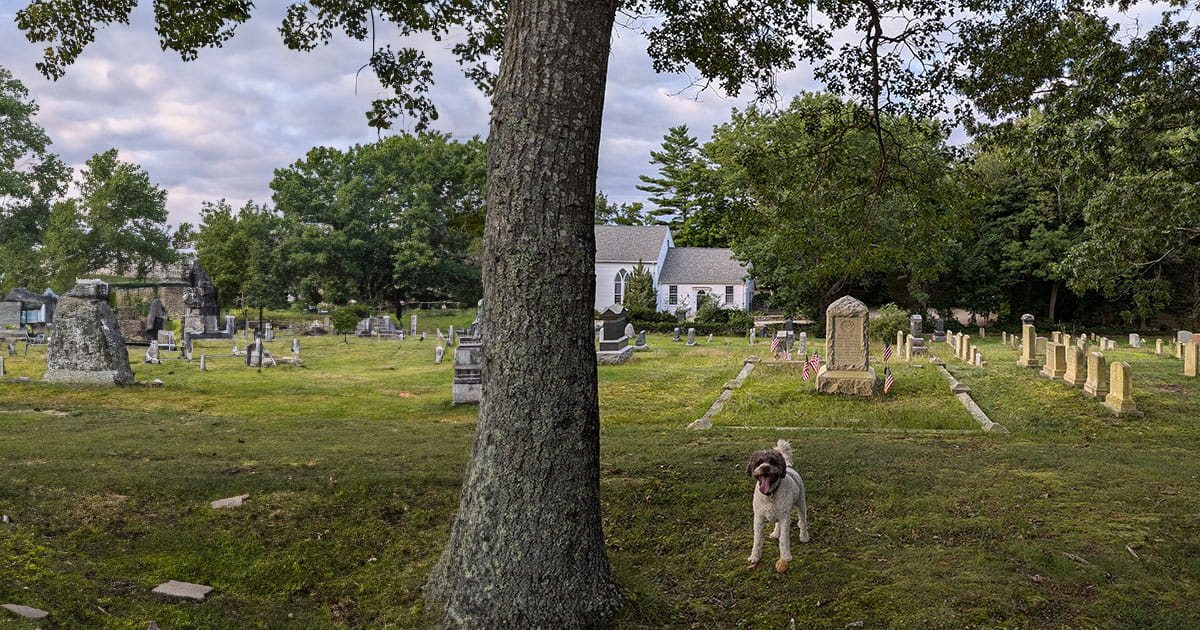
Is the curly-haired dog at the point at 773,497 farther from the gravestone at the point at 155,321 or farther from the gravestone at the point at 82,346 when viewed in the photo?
the gravestone at the point at 155,321

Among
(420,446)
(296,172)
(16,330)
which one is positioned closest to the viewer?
(420,446)

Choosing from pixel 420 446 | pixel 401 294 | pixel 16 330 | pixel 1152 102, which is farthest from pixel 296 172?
pixel 1152 102

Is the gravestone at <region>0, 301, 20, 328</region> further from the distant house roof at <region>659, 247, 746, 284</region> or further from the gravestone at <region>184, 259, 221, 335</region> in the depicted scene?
the distant house roof at <region>659, 247, 746, 284</region>

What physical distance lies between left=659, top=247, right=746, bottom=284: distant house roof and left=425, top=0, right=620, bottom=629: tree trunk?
4497cm

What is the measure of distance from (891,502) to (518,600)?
3.45m

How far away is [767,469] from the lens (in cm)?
441

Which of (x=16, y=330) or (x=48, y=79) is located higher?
(x=48, y=79)

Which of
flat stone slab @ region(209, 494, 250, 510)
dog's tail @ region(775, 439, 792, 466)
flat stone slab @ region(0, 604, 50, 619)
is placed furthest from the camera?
flat stone slab @ region(209, 494, 250, 510)

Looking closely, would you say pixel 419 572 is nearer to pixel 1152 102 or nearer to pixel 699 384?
pixel 1152 102

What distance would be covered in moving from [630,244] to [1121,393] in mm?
39465

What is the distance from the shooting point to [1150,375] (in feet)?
55.3

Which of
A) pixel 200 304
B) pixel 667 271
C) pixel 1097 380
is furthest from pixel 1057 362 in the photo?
pixel 667 271

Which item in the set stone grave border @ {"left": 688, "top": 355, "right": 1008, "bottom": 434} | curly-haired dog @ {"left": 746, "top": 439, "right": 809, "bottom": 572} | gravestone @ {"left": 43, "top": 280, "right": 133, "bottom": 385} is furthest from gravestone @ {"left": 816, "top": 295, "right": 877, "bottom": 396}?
gravestone @ {"left": 43, "top": 280, "right": 133, "bottom": 385}

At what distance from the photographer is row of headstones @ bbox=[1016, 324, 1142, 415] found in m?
11.8
